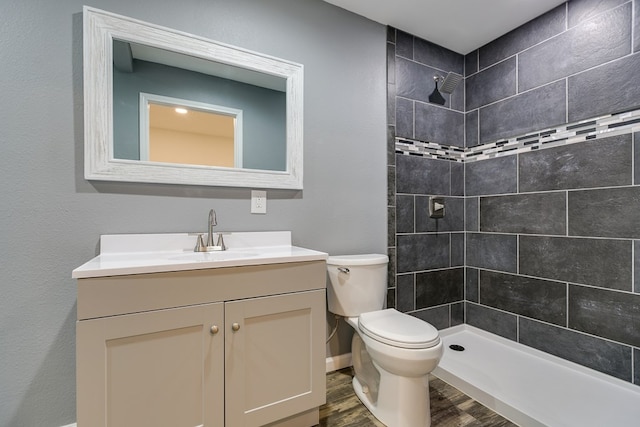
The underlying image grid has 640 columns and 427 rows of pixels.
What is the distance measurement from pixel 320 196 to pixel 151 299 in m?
1.10

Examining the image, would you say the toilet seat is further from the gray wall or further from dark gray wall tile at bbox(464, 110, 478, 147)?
dark gray wall tile at bbox(464, 110, 478, 147)

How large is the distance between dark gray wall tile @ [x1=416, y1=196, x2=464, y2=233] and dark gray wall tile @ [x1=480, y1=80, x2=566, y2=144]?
22.0 inches

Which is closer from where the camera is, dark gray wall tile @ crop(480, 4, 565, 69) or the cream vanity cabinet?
the cream vanity cabinet

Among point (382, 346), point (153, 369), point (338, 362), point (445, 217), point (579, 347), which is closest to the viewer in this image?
point (153, 369)

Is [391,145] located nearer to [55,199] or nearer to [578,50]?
[578,50]

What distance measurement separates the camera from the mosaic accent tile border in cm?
163

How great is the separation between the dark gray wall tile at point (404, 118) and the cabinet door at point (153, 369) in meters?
1.74

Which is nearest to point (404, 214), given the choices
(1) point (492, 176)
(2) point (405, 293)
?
(2) point (405, 293)

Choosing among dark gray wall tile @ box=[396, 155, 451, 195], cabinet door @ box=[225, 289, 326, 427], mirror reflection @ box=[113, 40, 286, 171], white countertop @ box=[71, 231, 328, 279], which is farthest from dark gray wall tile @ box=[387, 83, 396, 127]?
cabinet door @ box=[225, 289, 326, 427]

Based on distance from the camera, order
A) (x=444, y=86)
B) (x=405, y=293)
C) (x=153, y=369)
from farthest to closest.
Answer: (x=444, y=86) → (x=405, y=293) → (x=153, y=369)

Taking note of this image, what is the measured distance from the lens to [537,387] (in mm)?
1646

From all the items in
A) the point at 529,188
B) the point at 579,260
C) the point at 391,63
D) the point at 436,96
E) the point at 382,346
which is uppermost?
the point at 391,63

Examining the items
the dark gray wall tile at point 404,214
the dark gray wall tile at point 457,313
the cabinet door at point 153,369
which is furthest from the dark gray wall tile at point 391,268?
the cabinet door at point 153,369

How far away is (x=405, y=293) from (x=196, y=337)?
1.54 m
